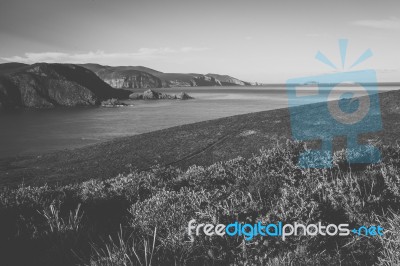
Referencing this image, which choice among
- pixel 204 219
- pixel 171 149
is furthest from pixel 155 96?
pixel 204 219

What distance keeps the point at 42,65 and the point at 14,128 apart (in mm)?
52539

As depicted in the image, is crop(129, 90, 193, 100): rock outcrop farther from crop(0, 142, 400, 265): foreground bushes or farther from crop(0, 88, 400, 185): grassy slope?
crop(0, 142, 400, 265): foreground bushes

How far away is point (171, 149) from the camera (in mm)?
13062

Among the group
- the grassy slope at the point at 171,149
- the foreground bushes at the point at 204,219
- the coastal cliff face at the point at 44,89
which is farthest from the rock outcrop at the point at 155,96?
the foreground bushes at the point at 204,219

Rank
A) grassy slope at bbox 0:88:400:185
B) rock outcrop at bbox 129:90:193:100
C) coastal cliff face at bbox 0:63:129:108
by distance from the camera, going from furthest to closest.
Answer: rock outcrop at bbox 129:90:193:100 → coastal cliff face at bbox 0:63:129:108 → grassy slope at bbox 0:88:400:185

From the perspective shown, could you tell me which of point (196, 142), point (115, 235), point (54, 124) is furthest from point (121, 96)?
point (115, 235)

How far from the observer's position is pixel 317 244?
14.9 ft

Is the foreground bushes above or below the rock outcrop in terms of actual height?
below

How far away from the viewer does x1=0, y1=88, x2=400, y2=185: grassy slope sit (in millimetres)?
11422

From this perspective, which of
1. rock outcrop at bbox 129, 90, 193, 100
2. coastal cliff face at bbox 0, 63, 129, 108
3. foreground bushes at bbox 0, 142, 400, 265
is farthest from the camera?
rock outcrop at bbox 129, 90, 193, 100

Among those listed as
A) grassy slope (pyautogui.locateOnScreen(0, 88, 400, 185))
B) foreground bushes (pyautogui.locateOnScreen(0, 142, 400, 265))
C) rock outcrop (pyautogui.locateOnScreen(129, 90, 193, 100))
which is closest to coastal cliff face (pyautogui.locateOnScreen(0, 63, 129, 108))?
rock outcrop (pyautogui.locateOnScreen(129, 90, 193, 100))

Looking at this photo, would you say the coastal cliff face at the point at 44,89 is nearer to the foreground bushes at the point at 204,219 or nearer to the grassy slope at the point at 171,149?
the grassy slope at the point at 171,149

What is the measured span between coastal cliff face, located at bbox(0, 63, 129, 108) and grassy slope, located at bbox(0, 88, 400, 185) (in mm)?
67617

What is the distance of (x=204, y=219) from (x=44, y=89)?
274 feet
